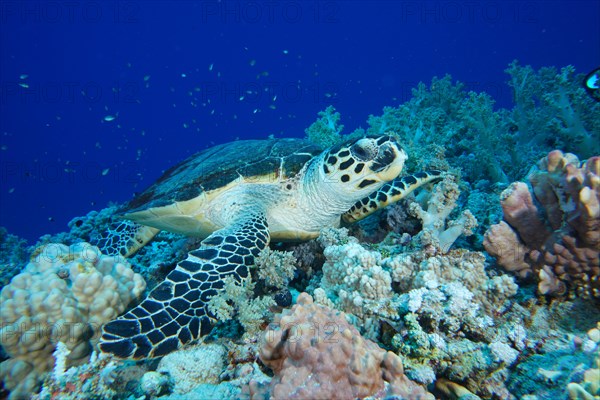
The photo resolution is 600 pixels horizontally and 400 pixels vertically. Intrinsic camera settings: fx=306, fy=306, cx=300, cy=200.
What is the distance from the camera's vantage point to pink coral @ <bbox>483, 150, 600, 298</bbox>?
1654mm

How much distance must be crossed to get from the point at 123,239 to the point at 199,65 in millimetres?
98280

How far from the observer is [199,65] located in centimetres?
9012

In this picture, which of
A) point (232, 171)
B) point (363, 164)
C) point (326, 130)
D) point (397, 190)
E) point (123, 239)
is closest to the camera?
point (363, 164)

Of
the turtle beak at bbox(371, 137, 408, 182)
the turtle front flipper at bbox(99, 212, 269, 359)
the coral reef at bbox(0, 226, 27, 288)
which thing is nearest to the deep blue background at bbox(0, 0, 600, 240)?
the coral reef at bbox(0, 226, 27, 288)

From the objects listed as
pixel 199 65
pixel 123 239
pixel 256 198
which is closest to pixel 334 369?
pixel 256 198

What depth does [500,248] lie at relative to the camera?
195 centimetres

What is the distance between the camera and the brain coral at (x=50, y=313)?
180cm

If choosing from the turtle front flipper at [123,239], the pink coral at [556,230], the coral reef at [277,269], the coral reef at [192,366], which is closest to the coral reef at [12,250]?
the turtle front flipper at [123,239]

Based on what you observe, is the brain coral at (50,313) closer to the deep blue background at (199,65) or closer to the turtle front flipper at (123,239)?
the turtle front flipper at (123,239)

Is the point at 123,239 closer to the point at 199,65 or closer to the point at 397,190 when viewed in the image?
the point at 397,190

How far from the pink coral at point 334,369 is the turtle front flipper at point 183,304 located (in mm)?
915

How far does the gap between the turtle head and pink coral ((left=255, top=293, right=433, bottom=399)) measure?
75.4 inches

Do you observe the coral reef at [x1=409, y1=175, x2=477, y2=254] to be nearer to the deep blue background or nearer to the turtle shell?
the turtle shell

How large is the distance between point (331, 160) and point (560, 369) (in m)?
2.36
